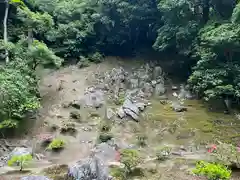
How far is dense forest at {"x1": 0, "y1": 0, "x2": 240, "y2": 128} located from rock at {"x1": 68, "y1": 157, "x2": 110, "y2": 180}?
481 cm

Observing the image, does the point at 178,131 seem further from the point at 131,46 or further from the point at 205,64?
the point at 131,46

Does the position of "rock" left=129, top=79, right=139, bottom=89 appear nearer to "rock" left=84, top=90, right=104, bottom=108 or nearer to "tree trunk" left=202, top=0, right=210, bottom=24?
"rock" left=84, top=90, right=104, bottom=108

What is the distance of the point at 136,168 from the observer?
10016 millimetres

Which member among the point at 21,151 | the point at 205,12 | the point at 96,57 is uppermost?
the point at 205,12

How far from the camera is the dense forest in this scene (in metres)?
14.7

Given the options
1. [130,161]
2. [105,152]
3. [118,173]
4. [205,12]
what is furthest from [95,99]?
[205,12]

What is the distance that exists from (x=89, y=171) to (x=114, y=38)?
15.0m

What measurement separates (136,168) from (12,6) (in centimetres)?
1573

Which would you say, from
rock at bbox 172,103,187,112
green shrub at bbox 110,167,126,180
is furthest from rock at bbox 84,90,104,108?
green shrub at bbox 110,167,126,180

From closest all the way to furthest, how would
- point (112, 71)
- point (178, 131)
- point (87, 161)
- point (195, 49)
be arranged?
point (87, 161) < point (178, 131) < point (195, 49) < point (112, 71)

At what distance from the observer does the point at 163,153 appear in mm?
11031

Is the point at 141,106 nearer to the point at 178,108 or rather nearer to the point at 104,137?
the point at 178,108

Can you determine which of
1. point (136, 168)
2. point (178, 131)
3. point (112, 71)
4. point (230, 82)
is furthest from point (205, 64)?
point (136, 168)

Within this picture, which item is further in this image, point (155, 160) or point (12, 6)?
point (12, 6)
